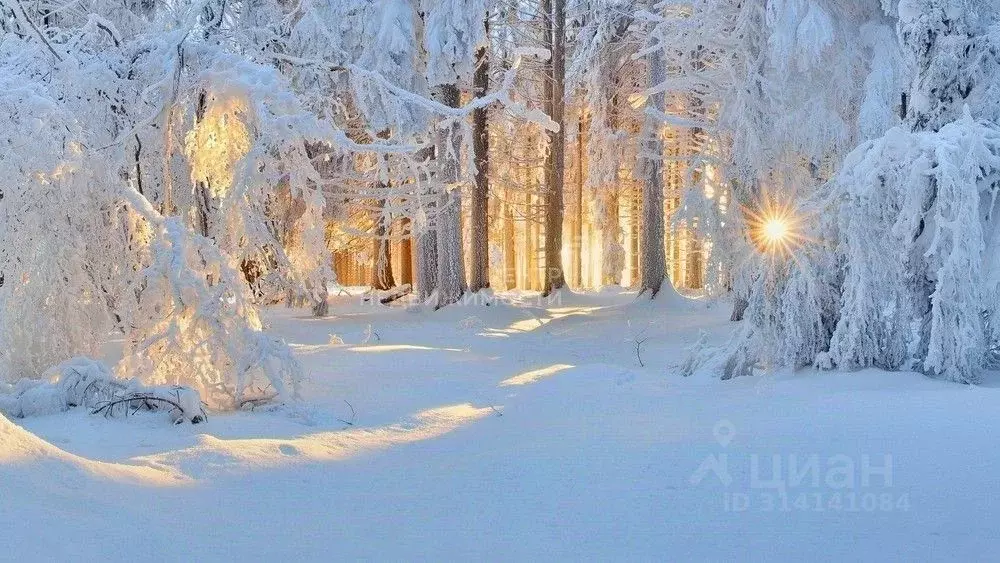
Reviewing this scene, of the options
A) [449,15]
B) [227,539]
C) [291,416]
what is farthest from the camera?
[449,15]

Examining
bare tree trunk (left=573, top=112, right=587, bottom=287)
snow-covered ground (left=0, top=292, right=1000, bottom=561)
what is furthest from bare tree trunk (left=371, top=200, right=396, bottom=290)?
snow-covered ground (left=0, top=292, right=1000, bottom=561)

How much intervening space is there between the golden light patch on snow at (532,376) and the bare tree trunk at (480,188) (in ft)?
29.1

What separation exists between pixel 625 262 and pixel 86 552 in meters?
31.0

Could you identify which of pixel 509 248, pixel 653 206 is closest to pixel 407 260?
pixel 653 206

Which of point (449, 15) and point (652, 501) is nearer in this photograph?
point (652, 501)

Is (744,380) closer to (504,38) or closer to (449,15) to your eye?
(449,15)

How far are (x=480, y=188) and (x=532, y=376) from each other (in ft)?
34.4

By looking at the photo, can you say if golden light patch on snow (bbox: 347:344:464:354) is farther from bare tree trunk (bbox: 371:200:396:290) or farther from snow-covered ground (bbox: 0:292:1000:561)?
bare tree trunk (bbox: 371:200:396:290)

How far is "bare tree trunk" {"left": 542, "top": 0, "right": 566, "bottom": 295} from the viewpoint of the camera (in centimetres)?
2131

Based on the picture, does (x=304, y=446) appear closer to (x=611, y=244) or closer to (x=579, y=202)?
(x=579, y=202)

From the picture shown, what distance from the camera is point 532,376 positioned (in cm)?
1016

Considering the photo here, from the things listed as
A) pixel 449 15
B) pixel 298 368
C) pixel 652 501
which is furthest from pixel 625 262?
pixel 652 501

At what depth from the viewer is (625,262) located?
3375cm

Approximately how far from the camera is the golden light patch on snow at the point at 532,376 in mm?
9742
